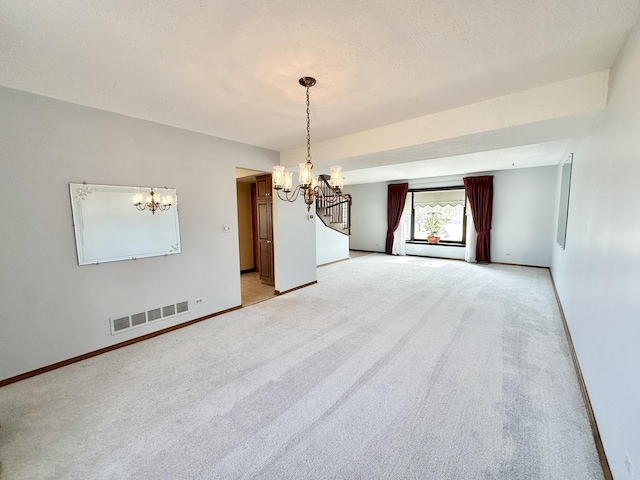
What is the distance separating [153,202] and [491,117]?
3.97 m

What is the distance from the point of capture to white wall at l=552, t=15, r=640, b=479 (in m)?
1.40

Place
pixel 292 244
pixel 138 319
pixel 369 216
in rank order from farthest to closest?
pixel 369 216, pixel 292 244, pixel 138 319

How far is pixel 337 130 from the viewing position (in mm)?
3631

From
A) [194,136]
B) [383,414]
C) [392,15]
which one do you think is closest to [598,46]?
[392,15]

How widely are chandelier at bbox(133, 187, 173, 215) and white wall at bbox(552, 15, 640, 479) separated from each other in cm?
423

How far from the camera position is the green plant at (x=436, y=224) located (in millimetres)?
8742

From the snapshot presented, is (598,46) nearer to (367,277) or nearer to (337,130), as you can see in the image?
(337,130)

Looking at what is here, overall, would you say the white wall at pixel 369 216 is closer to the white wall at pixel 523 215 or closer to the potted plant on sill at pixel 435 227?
the potted plant on sill at pixel 435 227

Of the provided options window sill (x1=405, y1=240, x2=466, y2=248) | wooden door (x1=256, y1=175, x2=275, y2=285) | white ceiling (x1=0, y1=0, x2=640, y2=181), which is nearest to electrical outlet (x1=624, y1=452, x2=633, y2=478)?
white ceiling (x1=0, y1=0, x2=640, y2=181)

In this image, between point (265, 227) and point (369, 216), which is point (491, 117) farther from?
point (369, 216)

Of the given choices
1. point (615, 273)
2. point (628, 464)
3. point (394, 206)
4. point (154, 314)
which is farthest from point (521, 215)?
point (154, 314)

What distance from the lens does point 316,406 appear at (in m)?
2.11

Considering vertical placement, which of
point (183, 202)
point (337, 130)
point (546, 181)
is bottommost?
point (183, 202)

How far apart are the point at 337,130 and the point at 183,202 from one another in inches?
92.2
